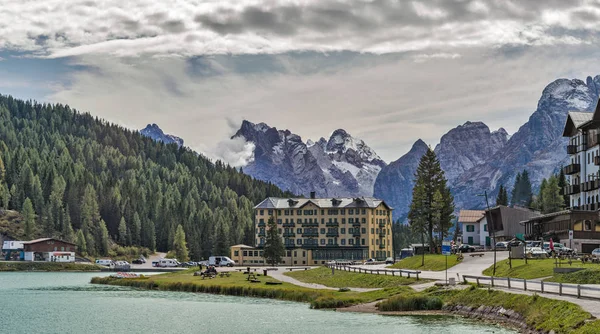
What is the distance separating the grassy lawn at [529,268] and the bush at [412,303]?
1239cm

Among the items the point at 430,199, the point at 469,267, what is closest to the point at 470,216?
the point at 430,199

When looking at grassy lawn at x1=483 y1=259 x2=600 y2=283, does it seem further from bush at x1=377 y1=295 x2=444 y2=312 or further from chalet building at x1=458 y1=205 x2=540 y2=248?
chalet building at x1=458 y1=205 x2=540 y2=248

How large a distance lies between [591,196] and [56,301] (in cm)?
8344

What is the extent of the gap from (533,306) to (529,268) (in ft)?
92.9

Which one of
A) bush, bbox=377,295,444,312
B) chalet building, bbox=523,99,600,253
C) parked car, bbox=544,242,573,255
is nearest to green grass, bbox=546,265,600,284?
bush, bbox=377,295,444,312

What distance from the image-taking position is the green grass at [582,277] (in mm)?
71812

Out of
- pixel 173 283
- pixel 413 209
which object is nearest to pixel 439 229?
pixel 413 209

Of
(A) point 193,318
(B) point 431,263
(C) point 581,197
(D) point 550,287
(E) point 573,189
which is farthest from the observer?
(E) point 573,189

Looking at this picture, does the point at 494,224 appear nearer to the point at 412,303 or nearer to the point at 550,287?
the point at 412,303

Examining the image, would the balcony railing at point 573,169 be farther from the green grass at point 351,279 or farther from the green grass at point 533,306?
the green grass at point 533,306

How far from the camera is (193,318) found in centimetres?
7875

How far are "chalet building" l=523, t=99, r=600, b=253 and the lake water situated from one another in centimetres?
4822

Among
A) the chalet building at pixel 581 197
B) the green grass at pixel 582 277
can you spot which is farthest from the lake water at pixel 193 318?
the chalet building at pixel 581 197

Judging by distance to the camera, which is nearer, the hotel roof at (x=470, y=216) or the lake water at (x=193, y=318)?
the lake water at (x=193, y=318)
